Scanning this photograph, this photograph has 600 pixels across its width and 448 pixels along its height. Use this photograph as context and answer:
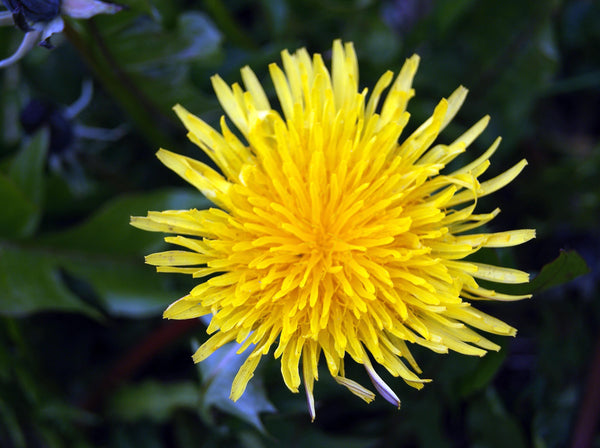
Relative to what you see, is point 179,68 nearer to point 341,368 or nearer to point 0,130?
point 0,130

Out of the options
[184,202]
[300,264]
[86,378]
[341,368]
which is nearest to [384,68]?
[184,202]

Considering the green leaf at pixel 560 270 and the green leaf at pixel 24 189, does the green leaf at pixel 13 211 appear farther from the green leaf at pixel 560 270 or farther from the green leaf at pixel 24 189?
the green leaf at pixel 560 270

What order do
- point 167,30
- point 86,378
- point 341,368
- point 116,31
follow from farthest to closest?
point 86,378 < point 167,30 < point 116,31 < point 341,368

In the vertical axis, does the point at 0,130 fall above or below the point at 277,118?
below

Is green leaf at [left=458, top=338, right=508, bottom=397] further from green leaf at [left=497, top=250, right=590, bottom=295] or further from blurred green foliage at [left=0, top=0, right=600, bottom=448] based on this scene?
green leaf at [left=497, top=250, right=590, bottom=295]

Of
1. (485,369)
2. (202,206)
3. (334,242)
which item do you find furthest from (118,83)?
(485,369)

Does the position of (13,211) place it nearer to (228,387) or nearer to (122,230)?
(122,230)

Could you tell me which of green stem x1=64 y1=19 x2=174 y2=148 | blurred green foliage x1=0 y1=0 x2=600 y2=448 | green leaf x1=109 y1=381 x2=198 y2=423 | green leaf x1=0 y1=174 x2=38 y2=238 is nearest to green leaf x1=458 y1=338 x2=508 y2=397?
blurred green foliage x1=0 y1=0 x2=600 y2=448
